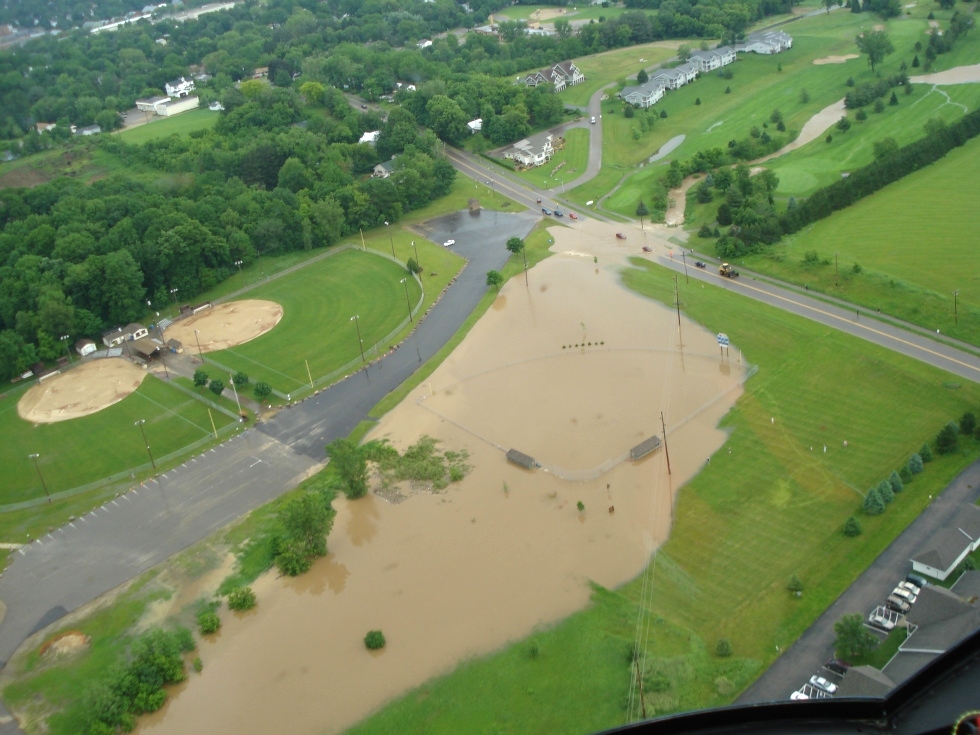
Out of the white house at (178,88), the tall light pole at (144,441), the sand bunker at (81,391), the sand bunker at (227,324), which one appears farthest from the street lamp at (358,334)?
the white house at (178,88)

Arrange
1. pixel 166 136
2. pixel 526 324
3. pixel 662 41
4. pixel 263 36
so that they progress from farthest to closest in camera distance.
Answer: pixel 263 36
pixel 662 41
pixel 166 136
pixel 526 324

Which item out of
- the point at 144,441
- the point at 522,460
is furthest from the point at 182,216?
the point at 522,460

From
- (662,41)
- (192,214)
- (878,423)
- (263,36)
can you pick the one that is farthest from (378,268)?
(263,36)

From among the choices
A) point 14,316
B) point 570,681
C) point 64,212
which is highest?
point 64,212

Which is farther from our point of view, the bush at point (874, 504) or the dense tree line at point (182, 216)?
the dense tree line at point (182, 216)

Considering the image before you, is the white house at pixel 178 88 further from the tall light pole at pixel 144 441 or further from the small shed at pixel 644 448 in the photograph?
the small shed at pixel 644 448

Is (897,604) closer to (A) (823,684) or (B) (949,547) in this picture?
(B) (949,547)

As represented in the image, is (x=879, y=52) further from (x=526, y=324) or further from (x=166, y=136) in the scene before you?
(x=166, y=136)
